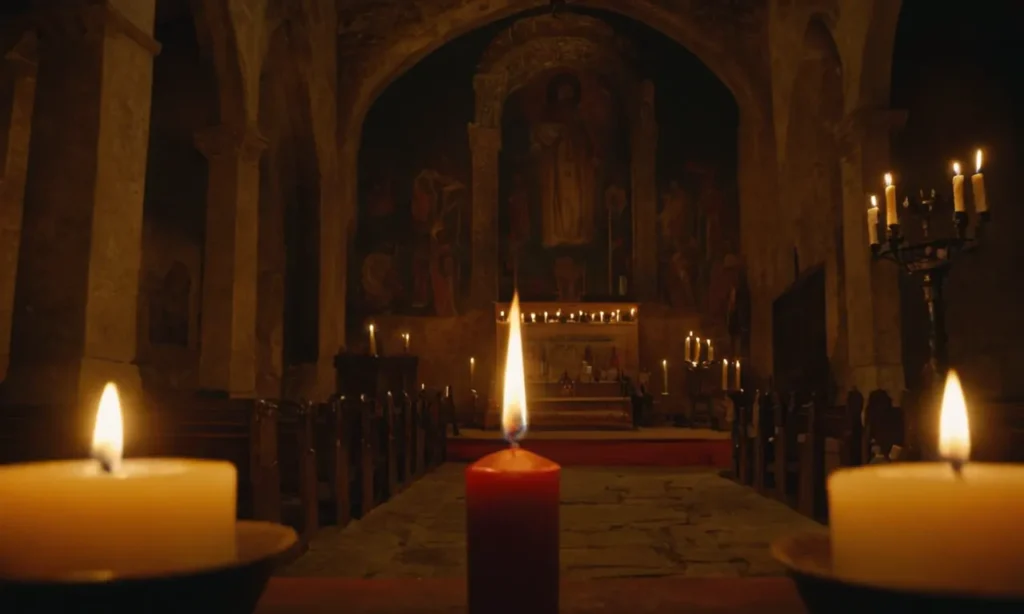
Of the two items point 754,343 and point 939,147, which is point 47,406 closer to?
point 939,147

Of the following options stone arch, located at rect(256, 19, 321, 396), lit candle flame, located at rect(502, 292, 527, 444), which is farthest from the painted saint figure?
lit candle flame, located at rect(502, 292, 527, 444)

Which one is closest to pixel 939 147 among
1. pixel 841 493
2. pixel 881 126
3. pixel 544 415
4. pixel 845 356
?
pixel 881 126

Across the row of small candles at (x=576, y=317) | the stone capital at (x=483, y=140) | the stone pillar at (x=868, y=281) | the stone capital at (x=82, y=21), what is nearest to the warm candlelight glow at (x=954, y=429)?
the stone capital at (x=82, y=21)

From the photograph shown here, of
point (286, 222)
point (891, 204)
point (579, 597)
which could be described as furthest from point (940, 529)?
point (286, 222)

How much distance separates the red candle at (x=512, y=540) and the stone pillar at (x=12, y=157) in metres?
11.2

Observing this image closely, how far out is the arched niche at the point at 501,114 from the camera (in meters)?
17.4

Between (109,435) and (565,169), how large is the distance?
58.0 feet

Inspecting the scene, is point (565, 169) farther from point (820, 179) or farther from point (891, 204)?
point (891, 204)

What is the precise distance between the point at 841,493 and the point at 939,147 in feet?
38.6

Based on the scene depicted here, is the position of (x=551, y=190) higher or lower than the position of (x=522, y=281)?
higher

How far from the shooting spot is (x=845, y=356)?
468 inches

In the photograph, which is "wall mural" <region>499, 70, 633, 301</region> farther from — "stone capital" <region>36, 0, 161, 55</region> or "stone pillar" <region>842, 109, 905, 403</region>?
"stone capital" <region>36, 0, 161, 55</region>

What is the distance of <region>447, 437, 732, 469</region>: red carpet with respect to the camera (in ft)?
37.2

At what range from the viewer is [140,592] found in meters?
0.73
